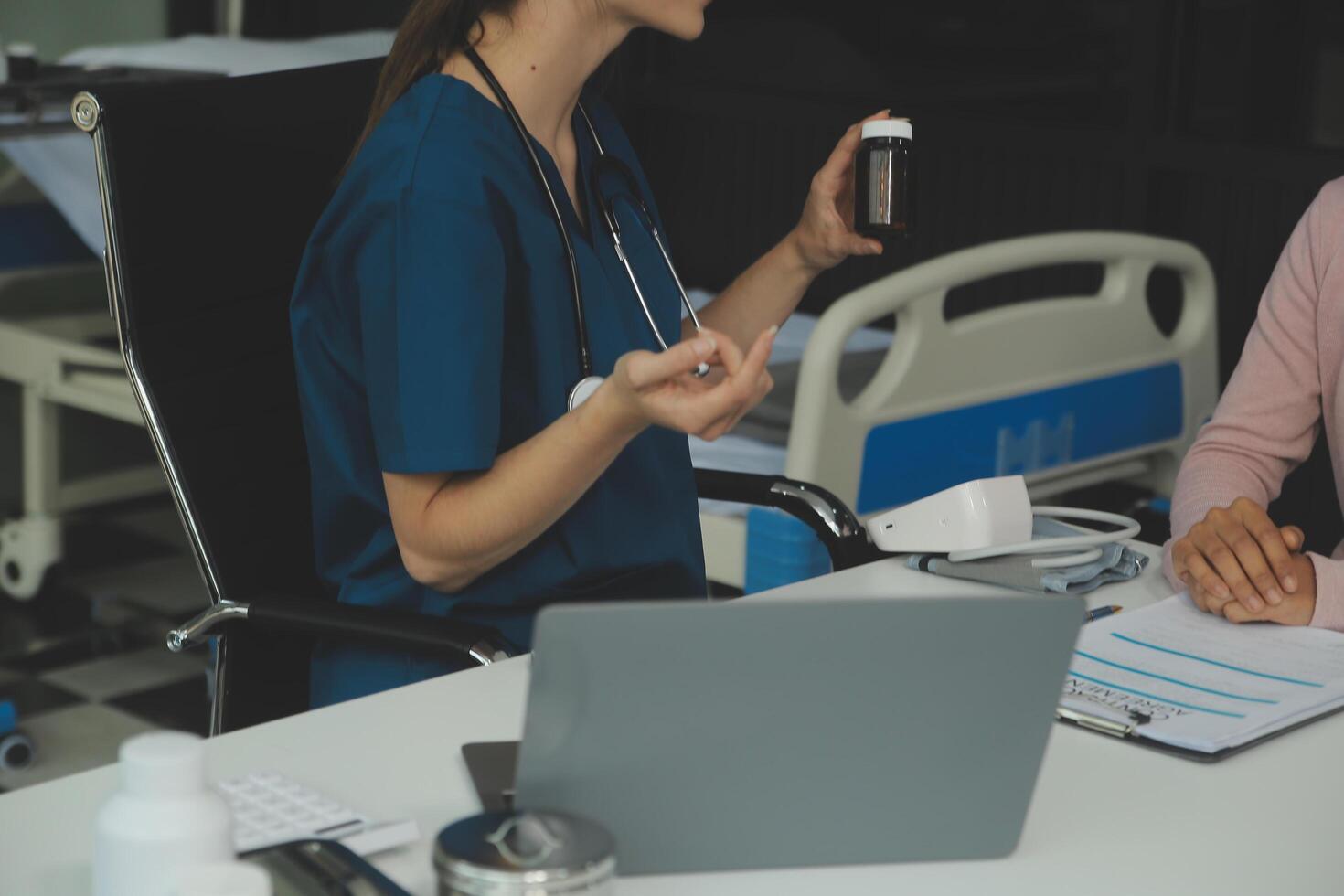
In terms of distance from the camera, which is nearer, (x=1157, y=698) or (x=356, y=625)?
(x=1157, y=698)

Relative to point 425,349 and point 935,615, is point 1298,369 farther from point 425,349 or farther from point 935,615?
point 935,615

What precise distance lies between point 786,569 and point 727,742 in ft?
4.08

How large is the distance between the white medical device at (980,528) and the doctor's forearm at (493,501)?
0.90 feet

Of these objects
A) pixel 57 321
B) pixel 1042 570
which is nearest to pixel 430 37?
pixel 1042 570

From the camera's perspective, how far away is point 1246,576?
1.43 metres

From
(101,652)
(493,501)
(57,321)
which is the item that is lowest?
(101,652)

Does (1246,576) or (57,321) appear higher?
(1246,576)

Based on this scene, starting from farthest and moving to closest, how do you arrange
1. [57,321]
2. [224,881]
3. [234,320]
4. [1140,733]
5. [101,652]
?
[57,321] → [101,652] → [234,320] → [1140,733] → [224,881]

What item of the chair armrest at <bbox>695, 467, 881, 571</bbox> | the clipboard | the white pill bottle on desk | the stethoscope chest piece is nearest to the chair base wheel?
the chair armrest at <bbox>695, 467, 881, 571</bbox>

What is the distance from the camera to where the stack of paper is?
3.92 feet

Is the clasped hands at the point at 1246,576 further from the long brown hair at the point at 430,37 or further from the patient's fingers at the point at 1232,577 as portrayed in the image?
the long brown hair at the point at 430,37

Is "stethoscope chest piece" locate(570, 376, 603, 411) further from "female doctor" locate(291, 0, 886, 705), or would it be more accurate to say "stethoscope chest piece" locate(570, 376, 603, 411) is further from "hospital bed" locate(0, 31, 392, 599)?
"hospital bed" locate(0, 31, 392, 599)

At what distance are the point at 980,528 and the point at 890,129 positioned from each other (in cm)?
35

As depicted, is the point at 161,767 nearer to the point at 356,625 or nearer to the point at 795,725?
the point at 795,725
